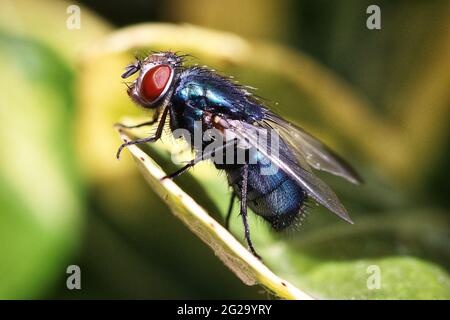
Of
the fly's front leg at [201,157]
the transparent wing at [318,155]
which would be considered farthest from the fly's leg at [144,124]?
the transparent wing at [318,155]

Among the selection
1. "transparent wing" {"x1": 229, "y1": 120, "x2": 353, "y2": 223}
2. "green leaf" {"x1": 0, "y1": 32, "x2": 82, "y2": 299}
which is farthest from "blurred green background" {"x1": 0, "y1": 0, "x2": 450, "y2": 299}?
"transparent wing" {"x1": 229, "y1": 120, "x2": 353, "y2": 223}

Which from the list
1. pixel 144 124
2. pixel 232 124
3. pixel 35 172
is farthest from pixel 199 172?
pixel 35 172

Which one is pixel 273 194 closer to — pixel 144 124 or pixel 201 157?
pixel 201 157

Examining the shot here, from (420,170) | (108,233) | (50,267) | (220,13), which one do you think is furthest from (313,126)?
(50,267)

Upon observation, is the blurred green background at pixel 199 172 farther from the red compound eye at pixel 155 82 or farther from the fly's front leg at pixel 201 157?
the red compound eye at pixel 155 82

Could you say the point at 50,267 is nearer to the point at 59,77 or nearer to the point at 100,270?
the point at 100,270

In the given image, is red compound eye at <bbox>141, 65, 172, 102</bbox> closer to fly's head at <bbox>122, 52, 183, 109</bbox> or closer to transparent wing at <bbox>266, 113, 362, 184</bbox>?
fly's head at <bbox>122, 52, 183, 109</bbox>
